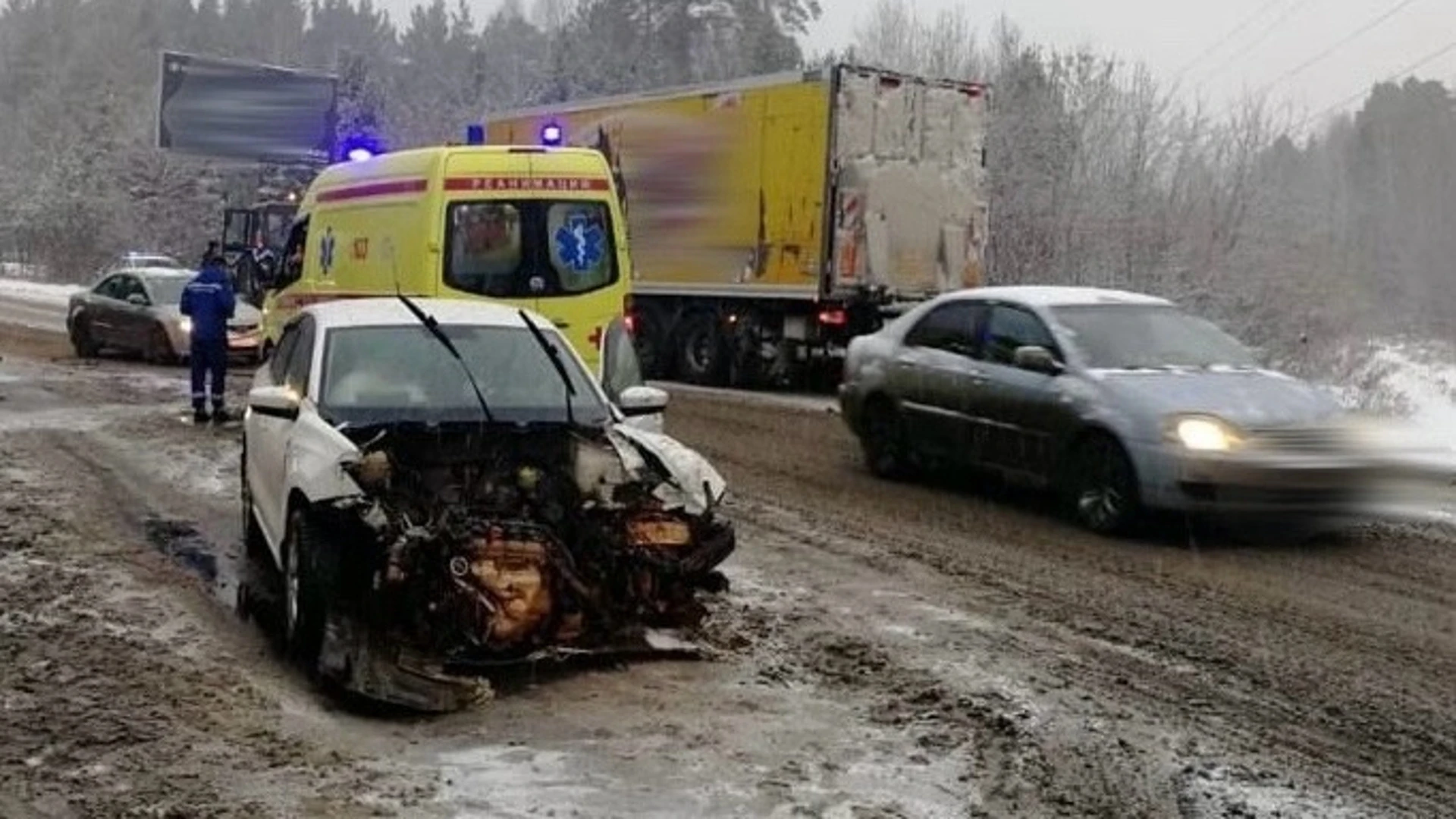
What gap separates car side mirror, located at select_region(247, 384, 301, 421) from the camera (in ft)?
25.0

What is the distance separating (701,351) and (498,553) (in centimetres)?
1533

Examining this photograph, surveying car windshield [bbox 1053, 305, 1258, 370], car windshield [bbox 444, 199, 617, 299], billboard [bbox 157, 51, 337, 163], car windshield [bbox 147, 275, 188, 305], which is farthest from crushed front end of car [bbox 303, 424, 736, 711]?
billboard [bbox 157, 51, 337, 163]

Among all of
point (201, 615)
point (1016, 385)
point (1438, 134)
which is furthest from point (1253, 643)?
point (1438, 134)

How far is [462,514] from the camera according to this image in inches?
260

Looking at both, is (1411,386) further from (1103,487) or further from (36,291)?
(36,291)

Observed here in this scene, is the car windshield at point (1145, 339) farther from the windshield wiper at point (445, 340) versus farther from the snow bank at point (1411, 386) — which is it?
the windshield wiper at point (445, 340)

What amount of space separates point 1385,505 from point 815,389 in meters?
11.7

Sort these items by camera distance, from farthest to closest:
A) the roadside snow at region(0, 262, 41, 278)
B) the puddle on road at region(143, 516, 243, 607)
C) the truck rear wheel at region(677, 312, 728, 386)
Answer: the roadside snow at region(0, 262, 41, 278)
the truck rear wheel at region(677, 312, 728, 386)
the puddle on road at region(143, 516, 243, 607)

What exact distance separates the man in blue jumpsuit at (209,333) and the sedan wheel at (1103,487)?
8.81 metres

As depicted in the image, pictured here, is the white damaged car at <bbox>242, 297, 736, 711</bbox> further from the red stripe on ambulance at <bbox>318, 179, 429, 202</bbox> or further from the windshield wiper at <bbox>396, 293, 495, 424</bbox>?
the red stripe on ambulance at <bbox>318, 179, 429, 202</bbox>

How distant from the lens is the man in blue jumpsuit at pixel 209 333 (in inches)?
619

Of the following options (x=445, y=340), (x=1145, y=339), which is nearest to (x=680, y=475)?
(x=445, y=340)

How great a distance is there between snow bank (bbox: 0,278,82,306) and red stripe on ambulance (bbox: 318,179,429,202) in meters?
A: 29.4

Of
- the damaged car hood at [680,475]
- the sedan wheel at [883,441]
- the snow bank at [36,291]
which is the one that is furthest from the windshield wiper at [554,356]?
the snow bank at [36,291]
